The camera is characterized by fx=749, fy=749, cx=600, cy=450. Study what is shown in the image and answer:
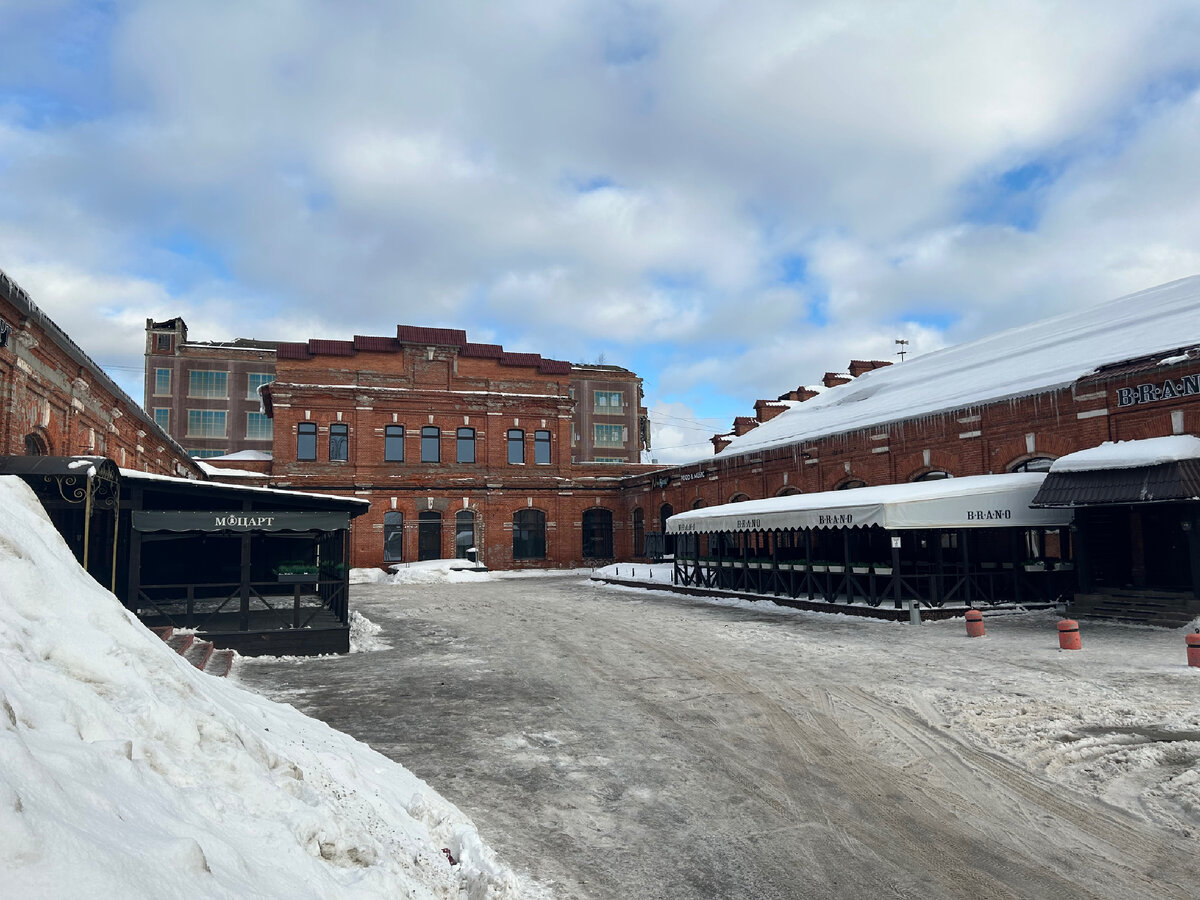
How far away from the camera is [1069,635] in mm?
12023

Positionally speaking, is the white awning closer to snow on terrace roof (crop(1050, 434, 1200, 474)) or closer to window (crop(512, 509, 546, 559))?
snow on terrace roof (crop(1050, 434, 1200, 474))

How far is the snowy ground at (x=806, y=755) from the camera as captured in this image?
4918mm

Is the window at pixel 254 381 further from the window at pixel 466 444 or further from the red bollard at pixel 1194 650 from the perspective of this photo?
the red bollard at pixel 1194 650

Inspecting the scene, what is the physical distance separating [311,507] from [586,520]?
2743cm

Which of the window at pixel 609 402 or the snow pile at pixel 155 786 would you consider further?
the window at pixel 609 402

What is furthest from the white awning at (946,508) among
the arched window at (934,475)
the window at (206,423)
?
the window at (206,423)

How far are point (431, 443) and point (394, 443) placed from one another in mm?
1847

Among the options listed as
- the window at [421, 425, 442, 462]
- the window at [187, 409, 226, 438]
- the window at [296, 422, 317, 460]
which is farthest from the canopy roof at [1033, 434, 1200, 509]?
the window at [187, 409, 226, 438]

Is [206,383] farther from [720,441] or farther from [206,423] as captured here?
[720,441]

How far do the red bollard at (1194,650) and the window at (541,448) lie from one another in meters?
31.8

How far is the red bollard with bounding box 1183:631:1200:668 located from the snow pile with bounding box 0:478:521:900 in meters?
10.6

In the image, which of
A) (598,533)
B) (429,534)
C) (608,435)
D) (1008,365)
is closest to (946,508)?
(1008,365)

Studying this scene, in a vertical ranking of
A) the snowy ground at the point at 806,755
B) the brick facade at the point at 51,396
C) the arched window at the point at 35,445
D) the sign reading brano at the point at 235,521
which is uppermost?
the brick facade at the point at 51,396

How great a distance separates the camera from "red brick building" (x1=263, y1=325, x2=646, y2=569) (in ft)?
121
